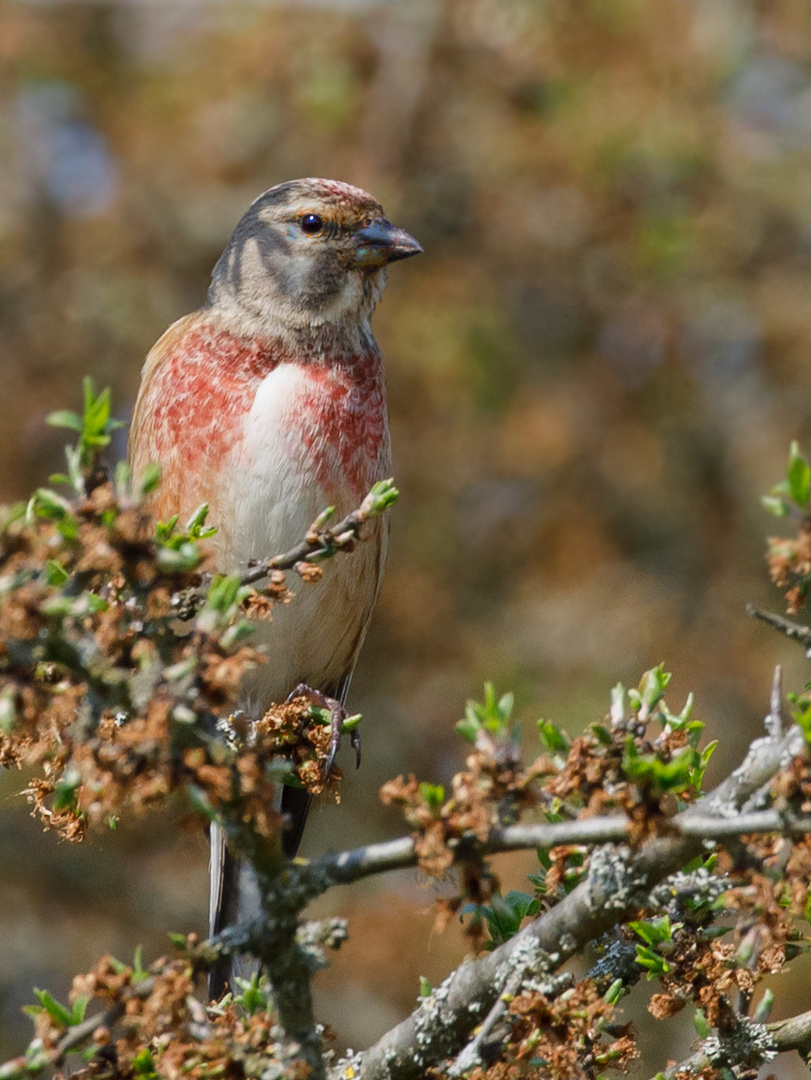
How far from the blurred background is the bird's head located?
14.2ft

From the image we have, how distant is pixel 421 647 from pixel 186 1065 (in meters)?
7.99

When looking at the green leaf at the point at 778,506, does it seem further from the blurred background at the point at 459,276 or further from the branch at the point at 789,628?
the blurred background at the point at 459,276

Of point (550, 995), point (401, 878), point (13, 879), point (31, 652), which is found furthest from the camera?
point (13, 879)

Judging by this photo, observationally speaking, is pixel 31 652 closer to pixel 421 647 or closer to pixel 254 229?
pixel 254 229

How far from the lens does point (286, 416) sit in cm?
436

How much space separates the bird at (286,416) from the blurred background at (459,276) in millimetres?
4401

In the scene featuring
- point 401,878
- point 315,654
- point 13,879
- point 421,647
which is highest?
point 421,647

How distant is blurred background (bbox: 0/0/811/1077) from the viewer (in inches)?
379

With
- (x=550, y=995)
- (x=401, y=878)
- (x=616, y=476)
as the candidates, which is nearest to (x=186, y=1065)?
(x=550, y=995)

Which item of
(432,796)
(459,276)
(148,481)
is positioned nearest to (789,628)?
(432,796)

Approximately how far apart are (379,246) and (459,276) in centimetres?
572

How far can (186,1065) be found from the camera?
2.14 metres

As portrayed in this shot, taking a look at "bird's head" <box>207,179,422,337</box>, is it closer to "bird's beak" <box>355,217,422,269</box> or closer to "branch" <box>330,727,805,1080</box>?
"bird's beak" <box>355,217,422,269</box>

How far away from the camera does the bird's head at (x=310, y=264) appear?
4.72 metres
